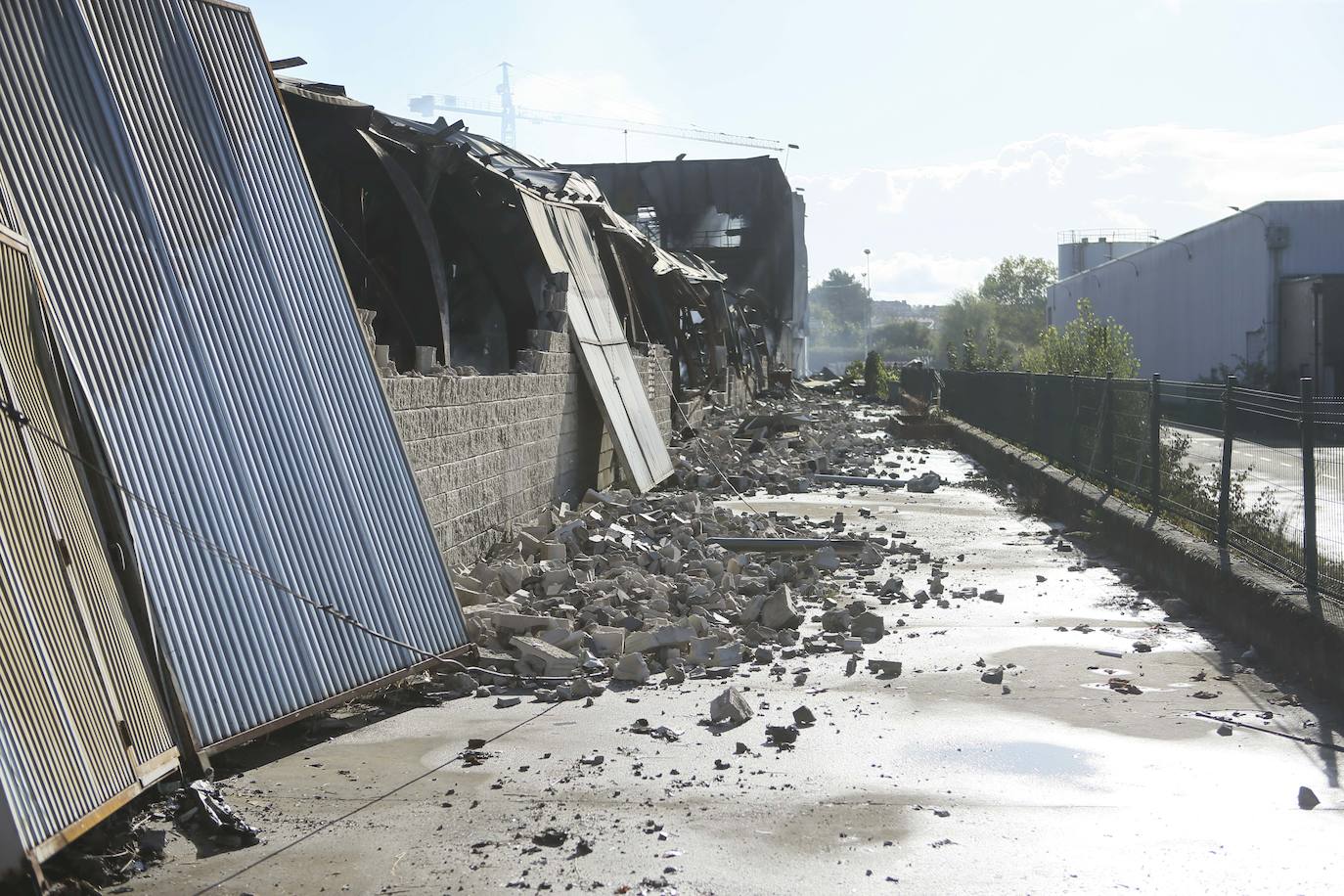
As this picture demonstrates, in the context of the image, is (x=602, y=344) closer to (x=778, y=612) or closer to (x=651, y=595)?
(x=651, y=595)

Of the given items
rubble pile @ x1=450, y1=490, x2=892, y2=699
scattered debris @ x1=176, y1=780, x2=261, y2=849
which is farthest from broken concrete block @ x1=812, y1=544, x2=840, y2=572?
scattered debris @ x1=176, y1=780, x2=261, y2=849

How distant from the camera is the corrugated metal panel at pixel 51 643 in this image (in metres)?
3.87

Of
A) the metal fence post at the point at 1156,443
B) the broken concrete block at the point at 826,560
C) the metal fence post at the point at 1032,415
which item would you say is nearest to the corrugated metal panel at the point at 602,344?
the broken concrete block at the point at 826,560

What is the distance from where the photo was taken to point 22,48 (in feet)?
17.7

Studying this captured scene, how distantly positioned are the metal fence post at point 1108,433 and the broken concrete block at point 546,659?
824 centimetres

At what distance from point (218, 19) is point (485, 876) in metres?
4.89

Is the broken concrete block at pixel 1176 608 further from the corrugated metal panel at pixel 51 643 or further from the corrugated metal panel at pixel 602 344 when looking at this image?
the corrugated metal panel at pixel 51 643

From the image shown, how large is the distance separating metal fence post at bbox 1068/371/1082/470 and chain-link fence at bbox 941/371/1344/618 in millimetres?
14

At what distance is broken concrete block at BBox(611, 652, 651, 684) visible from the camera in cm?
720

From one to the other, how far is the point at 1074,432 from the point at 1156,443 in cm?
399

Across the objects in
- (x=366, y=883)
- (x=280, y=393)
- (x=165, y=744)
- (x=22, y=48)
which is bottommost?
(x=366, y=883)

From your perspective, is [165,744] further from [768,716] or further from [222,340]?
[768,716]

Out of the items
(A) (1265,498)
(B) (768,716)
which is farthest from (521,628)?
(A) (1265,498)

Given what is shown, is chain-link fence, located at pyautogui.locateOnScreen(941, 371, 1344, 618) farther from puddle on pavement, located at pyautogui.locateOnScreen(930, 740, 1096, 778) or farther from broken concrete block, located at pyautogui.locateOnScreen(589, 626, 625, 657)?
broken concrete block, located at pyautogui.locateOnScreen(589, 626, 625, 657)
